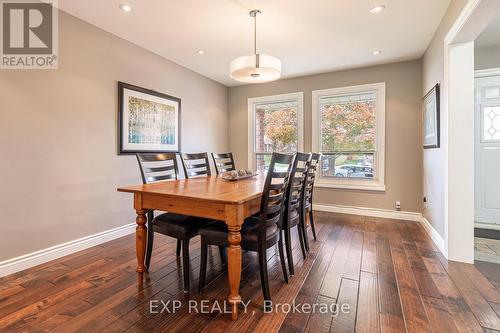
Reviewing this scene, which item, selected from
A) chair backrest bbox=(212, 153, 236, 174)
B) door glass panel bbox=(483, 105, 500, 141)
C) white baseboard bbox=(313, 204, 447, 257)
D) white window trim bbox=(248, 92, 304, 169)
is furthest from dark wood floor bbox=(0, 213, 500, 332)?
white window trim bbox=(248, 92, 304, 169)

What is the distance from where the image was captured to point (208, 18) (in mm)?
2717

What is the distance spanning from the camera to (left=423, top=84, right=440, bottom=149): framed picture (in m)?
2.86

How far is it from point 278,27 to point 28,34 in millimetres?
2558

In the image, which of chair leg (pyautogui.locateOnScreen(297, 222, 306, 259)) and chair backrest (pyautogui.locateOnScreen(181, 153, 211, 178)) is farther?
chair backrest (pyautogui.locateOnScreen(181, 153, 211, 178))

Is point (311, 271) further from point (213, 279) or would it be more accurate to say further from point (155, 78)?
point (155, 78)

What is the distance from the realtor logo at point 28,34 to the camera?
2.26 metres

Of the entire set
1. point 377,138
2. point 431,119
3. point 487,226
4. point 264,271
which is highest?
point 431,119

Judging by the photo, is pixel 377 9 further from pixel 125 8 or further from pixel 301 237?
pixel 125 8

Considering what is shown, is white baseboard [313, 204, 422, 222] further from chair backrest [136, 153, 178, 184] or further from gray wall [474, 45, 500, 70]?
chair backrest [136, 153, 178, 184]

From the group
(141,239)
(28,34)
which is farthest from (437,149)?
(28,34)

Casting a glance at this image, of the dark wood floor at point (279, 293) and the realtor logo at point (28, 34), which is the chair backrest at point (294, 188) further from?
the realtor logo at point (28, 34)

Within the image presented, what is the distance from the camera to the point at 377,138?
13.5ft

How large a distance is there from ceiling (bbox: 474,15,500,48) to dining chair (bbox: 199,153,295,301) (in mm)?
3166

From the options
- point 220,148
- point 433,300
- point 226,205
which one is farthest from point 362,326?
point 220,148
